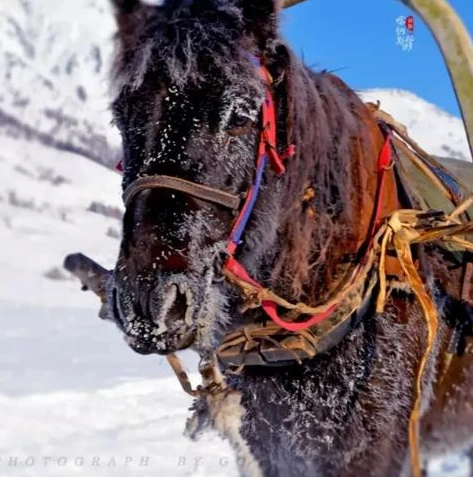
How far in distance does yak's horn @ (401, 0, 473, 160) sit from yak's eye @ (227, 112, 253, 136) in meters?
0.88

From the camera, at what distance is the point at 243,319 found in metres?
2.79

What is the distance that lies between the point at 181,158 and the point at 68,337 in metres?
9.79

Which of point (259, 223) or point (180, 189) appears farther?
point (259, 223)

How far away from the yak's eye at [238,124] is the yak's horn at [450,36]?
0.88 m

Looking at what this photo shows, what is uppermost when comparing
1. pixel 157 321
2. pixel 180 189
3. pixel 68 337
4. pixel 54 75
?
pixel 180 189

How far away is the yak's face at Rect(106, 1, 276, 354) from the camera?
2.11 meters

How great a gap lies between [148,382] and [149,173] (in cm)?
604

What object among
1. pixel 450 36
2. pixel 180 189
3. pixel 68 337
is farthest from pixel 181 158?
pixel 68 337

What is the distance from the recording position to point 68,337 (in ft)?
38.0

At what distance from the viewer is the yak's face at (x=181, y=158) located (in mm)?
2109

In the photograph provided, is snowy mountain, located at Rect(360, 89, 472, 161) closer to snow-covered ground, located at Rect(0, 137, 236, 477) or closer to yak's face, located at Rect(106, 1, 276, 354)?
snow-covered ground, located at Rect(0, 137, 236, 477)

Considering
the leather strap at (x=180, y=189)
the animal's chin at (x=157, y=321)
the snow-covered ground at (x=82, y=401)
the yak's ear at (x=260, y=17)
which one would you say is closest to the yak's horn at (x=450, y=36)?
the yak's ear at (x=260, y=17)

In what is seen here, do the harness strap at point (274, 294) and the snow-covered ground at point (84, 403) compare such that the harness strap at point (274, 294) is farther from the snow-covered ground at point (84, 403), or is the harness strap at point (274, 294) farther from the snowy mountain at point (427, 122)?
the snowy mountain at point (427, 122)

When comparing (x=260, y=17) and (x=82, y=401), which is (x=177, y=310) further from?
(x=82, y=401)
